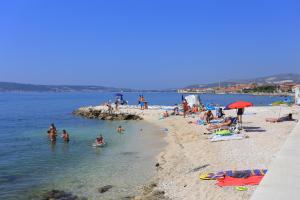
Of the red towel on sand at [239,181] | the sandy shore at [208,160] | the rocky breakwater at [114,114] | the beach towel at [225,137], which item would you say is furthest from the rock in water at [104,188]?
the rocky breakwater at [114,114]

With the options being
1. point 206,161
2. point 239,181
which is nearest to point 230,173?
point 239,181

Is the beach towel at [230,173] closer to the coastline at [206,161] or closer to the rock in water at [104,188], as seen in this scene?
the coastline at [206,161]

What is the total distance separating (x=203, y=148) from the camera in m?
19.4

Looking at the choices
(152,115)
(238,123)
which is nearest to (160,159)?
(238,123)

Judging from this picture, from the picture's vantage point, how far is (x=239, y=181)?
11758 millimetres

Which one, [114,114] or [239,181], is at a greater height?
[239,181]

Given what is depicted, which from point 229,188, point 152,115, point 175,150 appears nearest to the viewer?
point 229,188

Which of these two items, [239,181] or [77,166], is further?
[77,166]

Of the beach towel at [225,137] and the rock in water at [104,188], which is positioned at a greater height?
the beach towel at [225,137]

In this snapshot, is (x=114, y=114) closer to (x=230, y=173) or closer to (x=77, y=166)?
(x=77, y=166)

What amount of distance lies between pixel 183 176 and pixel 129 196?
7.63ft

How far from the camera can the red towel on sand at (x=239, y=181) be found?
452 inches

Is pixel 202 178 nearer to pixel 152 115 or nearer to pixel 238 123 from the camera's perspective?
pixel 238 123

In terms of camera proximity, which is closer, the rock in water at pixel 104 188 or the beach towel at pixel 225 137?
the rock in water at pixel 104 188
